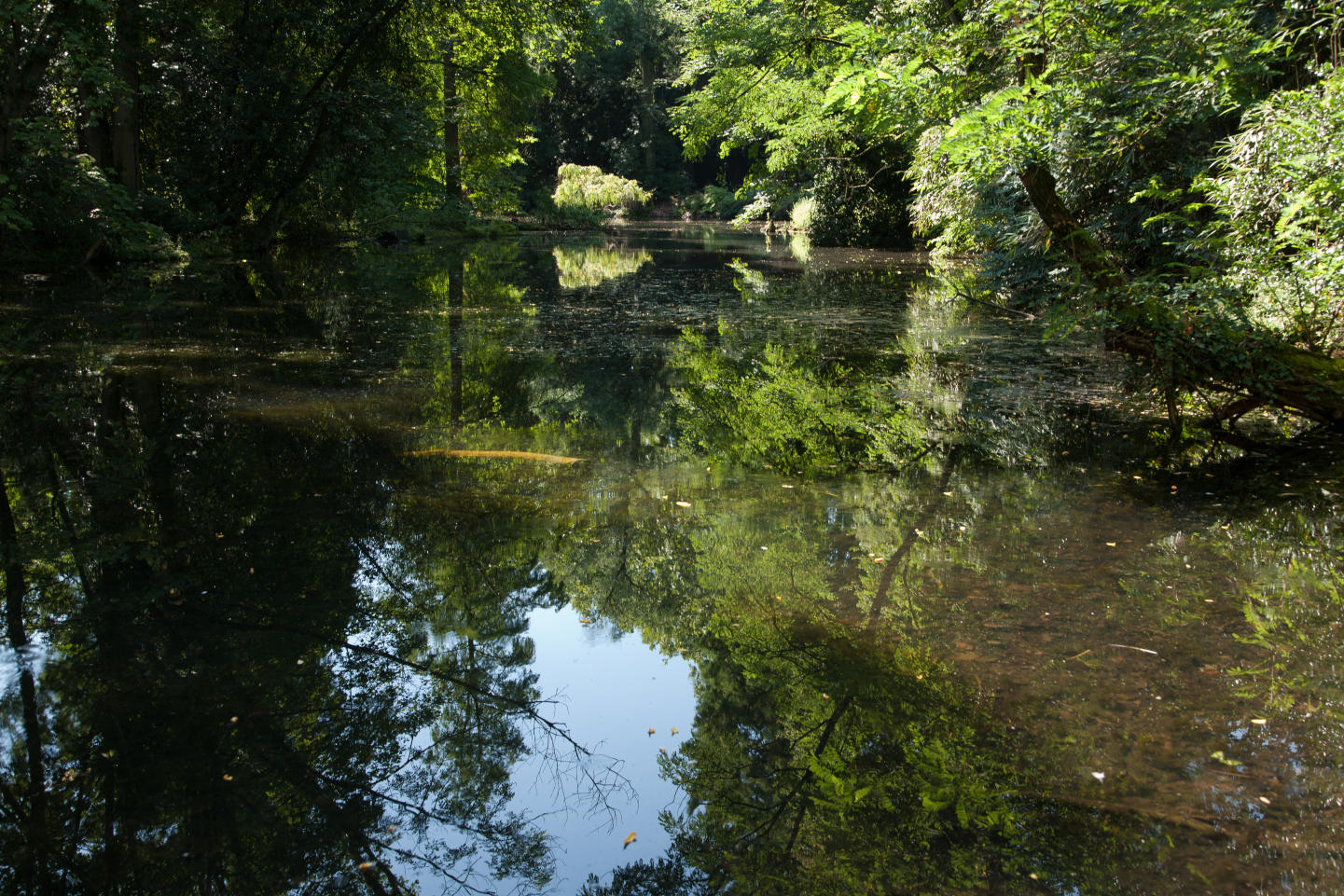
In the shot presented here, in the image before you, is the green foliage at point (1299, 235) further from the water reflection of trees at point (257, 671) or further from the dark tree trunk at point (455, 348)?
the dark tree trunk at point (455, 348)

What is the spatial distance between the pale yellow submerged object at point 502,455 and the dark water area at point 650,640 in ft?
0.16

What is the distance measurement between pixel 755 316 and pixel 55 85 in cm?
1276

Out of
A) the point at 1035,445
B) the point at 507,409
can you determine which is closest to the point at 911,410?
the point at 1035,445

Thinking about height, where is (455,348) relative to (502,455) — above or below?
above

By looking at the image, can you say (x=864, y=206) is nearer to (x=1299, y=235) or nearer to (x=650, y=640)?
(x=1299, y=235)

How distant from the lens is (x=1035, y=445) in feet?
20.3

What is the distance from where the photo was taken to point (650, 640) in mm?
3631

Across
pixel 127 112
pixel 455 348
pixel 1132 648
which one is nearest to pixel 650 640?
pixel 1132 648

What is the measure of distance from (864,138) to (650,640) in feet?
65.7

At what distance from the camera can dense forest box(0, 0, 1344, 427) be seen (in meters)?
5.89

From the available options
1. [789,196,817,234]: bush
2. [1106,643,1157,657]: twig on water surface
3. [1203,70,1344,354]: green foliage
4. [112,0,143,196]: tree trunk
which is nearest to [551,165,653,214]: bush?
[789,196,817,234]: bush

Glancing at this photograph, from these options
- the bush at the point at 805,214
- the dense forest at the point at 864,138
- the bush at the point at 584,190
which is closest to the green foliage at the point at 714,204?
the bush at the point at 584,190

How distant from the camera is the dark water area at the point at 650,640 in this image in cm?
241

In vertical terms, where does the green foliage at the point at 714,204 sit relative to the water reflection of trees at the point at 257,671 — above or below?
above
